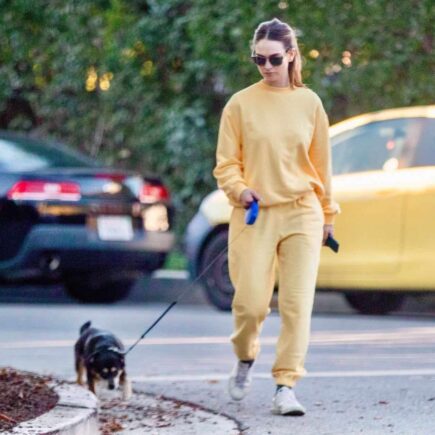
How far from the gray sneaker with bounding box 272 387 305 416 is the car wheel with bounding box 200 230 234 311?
5.35 meters

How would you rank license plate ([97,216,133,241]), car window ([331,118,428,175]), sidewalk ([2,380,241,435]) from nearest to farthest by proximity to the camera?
sidewalk ([2,380,241,435]) < car window ([331,118,428,175]) < license plate ([97,216,133,241])

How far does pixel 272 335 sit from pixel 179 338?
613 millimetres

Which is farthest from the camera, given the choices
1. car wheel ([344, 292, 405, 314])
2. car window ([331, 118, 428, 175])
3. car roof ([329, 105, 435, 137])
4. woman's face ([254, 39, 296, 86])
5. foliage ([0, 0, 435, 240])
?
foliage ([0, 0, 435, 240])

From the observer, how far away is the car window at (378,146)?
11867 mm

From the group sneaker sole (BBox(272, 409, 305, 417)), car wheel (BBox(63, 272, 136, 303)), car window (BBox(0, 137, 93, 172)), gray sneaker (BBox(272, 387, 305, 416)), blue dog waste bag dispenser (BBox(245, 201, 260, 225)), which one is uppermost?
blue dog waste bag dispenser (BBox(245, 201, 260, 225))

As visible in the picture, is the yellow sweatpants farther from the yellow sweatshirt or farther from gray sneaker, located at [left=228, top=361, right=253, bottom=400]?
gray sneaker, located at [left=228, top=361, right=253, bottom=400]

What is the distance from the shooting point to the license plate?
13211mm

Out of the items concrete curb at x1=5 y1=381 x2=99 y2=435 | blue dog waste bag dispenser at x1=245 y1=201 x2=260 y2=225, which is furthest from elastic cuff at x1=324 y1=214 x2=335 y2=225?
concrete curb at x1=5 y1=381 x2=99 y2=435

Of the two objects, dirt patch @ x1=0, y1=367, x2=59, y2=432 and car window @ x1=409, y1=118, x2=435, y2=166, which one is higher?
car window @ x1=409, y1=118, x2=435, y2=166

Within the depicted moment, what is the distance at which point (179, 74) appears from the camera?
18.7m

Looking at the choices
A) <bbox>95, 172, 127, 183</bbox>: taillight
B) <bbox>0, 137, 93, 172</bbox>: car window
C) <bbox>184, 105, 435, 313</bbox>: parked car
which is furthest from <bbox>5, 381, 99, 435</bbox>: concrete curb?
<bbox>0, 137, 93, 172</bbox>: car window

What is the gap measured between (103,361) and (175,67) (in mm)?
11173

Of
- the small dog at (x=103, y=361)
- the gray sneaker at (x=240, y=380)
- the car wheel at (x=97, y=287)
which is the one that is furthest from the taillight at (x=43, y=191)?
the gray sneaker at (x=240, y=380)

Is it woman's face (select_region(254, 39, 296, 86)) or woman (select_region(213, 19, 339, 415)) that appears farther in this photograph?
woman (select_region(213, 19, 339, 415))
